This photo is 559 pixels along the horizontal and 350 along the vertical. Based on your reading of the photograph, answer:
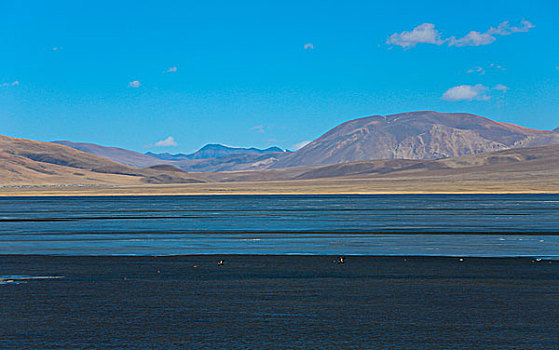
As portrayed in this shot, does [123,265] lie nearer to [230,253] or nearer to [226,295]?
[230,253]

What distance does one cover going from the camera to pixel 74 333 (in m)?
12.7

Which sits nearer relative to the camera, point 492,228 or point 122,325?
point 122,325

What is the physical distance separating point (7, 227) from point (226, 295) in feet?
111

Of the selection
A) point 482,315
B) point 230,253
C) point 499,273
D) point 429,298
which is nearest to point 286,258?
point 230,253

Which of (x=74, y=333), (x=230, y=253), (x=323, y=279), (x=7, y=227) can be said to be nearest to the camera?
(x=74, y=333)

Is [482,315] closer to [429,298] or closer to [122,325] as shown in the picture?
[429,298]

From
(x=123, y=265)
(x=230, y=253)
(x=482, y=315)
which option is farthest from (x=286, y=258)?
(x=482, y=315)

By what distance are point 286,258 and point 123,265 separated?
5.56 meters

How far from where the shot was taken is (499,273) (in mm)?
20438

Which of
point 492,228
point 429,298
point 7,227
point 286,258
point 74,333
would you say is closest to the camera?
point 74,333

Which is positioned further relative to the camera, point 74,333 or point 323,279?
point 323,279

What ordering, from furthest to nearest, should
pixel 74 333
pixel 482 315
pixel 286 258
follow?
pixel 286 258 < pixel 482 315 < pixel 74 333

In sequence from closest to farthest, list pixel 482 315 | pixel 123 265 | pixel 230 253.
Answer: pixel 482 315 < pixel 123 265 < pixel 230 253

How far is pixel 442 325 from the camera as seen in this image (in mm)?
13172
